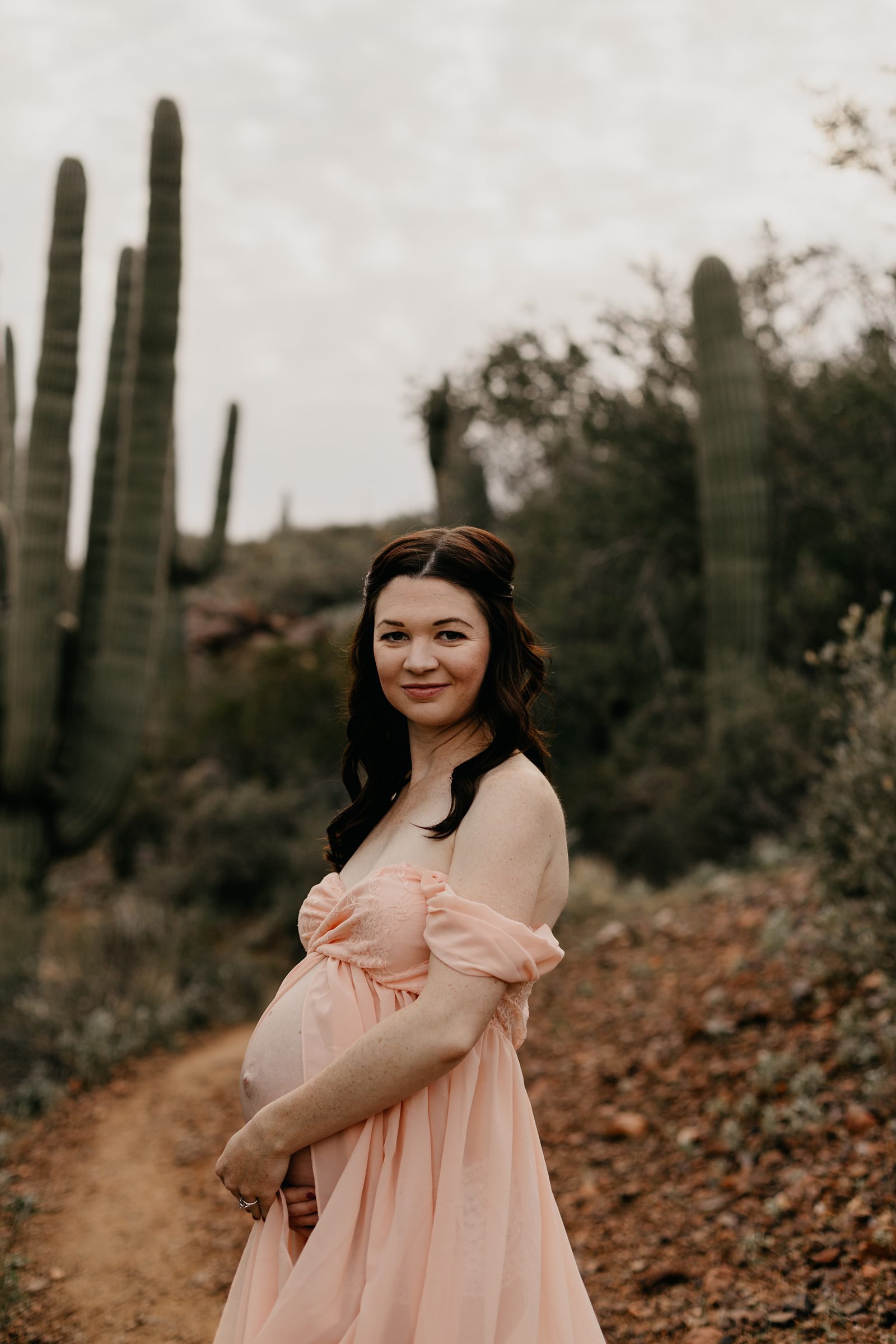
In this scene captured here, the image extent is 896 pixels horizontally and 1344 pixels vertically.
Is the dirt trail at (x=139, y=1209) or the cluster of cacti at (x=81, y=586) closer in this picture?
the dirt trail at (x=139, y=1209)

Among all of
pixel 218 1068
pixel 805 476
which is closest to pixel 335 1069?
pixel 218 1068

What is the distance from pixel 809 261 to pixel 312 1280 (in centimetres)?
1122

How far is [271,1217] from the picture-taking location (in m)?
1.79


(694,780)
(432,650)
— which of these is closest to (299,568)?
(694,780)

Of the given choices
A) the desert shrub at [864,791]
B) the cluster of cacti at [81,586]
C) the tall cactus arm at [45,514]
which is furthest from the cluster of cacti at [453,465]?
the desert shrub at [864,791]

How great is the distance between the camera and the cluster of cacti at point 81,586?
745 cm

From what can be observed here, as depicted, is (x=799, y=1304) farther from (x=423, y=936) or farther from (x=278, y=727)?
(x=278, y=727)

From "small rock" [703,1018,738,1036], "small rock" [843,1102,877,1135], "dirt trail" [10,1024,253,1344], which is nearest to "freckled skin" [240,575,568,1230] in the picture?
"dirt trail" [10,1024,253,1344]

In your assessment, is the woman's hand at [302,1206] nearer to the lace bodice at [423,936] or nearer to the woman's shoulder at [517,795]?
the lace bodice at [423,936]

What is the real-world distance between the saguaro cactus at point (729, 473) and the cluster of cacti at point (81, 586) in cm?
504

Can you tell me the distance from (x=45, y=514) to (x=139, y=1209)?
4832 mm

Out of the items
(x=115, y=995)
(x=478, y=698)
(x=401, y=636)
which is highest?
(x=401, y=636)

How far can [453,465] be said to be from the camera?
14.0 meters

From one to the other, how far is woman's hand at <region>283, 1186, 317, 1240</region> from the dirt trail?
80.1 inches
